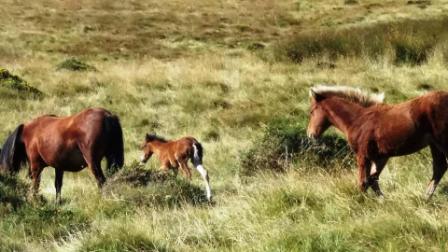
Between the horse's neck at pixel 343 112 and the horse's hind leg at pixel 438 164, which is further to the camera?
the horse's neck at pixel 343 112

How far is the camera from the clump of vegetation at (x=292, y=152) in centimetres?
944

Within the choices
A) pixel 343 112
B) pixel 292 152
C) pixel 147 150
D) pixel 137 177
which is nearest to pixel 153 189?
pixel 137 177

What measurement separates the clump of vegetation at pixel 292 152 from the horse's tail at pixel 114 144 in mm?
1935

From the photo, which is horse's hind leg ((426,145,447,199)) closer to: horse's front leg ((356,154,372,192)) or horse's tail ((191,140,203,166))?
horse's front leg ((356,154,372,192))

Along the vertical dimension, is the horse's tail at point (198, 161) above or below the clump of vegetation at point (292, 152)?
below

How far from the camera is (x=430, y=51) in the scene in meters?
20.4

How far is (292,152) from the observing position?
9.70 meters

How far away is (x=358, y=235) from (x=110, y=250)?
82.4 inches

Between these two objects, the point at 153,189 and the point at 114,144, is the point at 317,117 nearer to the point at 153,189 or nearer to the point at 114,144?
the point at 153,189

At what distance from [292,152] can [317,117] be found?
1916 millimetres

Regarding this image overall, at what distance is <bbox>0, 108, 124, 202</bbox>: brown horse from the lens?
865cm

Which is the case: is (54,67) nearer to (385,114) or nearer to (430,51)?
(430,51)

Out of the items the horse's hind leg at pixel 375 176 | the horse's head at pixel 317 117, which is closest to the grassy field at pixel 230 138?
the horse's hind leg at pixel 375 176

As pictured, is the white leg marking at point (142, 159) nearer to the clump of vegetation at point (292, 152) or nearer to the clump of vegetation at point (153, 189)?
the clump of vegetation at point (292, 152)
